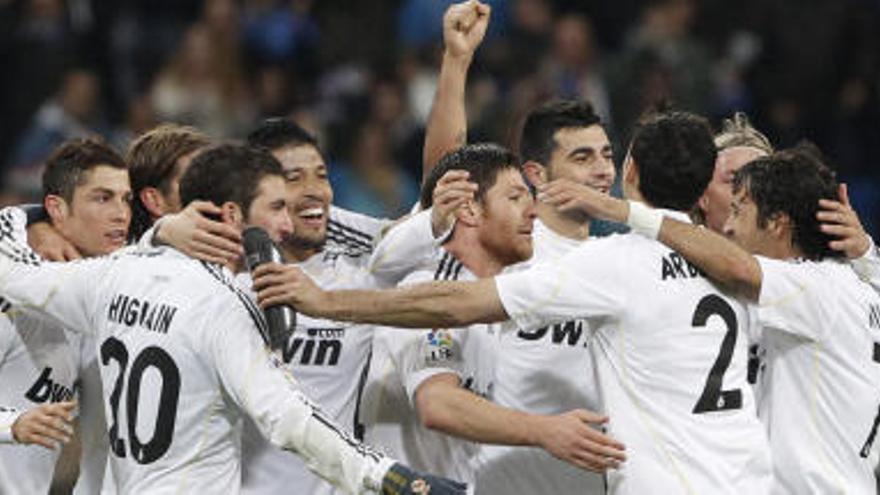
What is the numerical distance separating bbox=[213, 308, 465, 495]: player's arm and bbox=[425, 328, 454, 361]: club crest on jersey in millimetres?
920

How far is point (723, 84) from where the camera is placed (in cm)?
1553

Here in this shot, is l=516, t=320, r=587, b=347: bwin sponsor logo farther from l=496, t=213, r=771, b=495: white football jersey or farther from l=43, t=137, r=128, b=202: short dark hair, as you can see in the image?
l=43, t=137, r=128, b=202: short dark hair

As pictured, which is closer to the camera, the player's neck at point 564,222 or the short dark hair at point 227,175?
the short dark hair at point 227,175

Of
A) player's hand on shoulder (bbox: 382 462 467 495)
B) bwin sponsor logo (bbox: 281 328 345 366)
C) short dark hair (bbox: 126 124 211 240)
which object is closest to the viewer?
player's hand on shoulder (bbox: 382 462 467 495)

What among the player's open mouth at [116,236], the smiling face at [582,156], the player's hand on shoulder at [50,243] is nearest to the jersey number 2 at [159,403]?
the player's hand on shoulder at [50,243]

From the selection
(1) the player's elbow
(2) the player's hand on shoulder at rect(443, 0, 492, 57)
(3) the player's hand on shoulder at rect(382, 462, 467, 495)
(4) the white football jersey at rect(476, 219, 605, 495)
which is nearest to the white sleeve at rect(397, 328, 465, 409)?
(1) the player's elbow

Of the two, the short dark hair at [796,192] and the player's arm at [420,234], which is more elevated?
the short dark hair at [796,192]

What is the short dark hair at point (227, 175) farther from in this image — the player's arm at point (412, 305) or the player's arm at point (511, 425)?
the player's arm at point (511, 425)

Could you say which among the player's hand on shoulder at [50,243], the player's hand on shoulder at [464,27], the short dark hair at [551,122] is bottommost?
the player's hand on shoulder at [50,243]

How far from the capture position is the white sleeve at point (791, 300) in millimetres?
7098

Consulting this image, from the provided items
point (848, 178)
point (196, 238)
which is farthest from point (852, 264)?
point (848, 178)

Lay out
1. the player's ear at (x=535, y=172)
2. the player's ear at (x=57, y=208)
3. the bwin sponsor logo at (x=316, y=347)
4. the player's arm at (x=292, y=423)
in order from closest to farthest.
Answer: the player's arm at (x=292, y=423), the bwin sponsor logo at (x=316, y=347), the player's ear at (x=57, y=208), the player's ear at (x=535, y=172)

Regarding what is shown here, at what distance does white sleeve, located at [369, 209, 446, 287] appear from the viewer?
309 inches

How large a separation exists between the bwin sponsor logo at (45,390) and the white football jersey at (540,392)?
1785 mm
